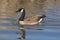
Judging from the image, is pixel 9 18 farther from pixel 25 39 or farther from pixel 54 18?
pixel 25 39

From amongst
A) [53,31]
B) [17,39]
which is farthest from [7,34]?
[53,31]

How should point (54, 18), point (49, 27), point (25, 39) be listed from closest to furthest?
point (25, 39) → point (49, 27) → point (54, 18)

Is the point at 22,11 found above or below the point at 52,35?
above

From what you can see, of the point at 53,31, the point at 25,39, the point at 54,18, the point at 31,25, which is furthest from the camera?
the point at 54,18

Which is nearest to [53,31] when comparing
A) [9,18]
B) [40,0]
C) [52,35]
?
[52,35]

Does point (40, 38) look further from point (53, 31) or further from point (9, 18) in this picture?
point (9, 18)

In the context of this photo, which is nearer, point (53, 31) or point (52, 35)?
point (52, 35)

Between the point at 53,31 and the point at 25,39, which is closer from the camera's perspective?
the point at 25,39

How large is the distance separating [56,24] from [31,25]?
132 cm

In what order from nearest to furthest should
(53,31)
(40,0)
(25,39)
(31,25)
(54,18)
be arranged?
(25,39) < (53,31) < (31,25) < (54,18) < (40,0)

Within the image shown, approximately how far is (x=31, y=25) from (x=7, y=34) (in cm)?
339

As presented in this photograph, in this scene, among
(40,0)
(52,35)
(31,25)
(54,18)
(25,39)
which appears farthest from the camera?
(40,0)

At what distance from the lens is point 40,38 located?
1259 centimetres

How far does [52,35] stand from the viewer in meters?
13.3
